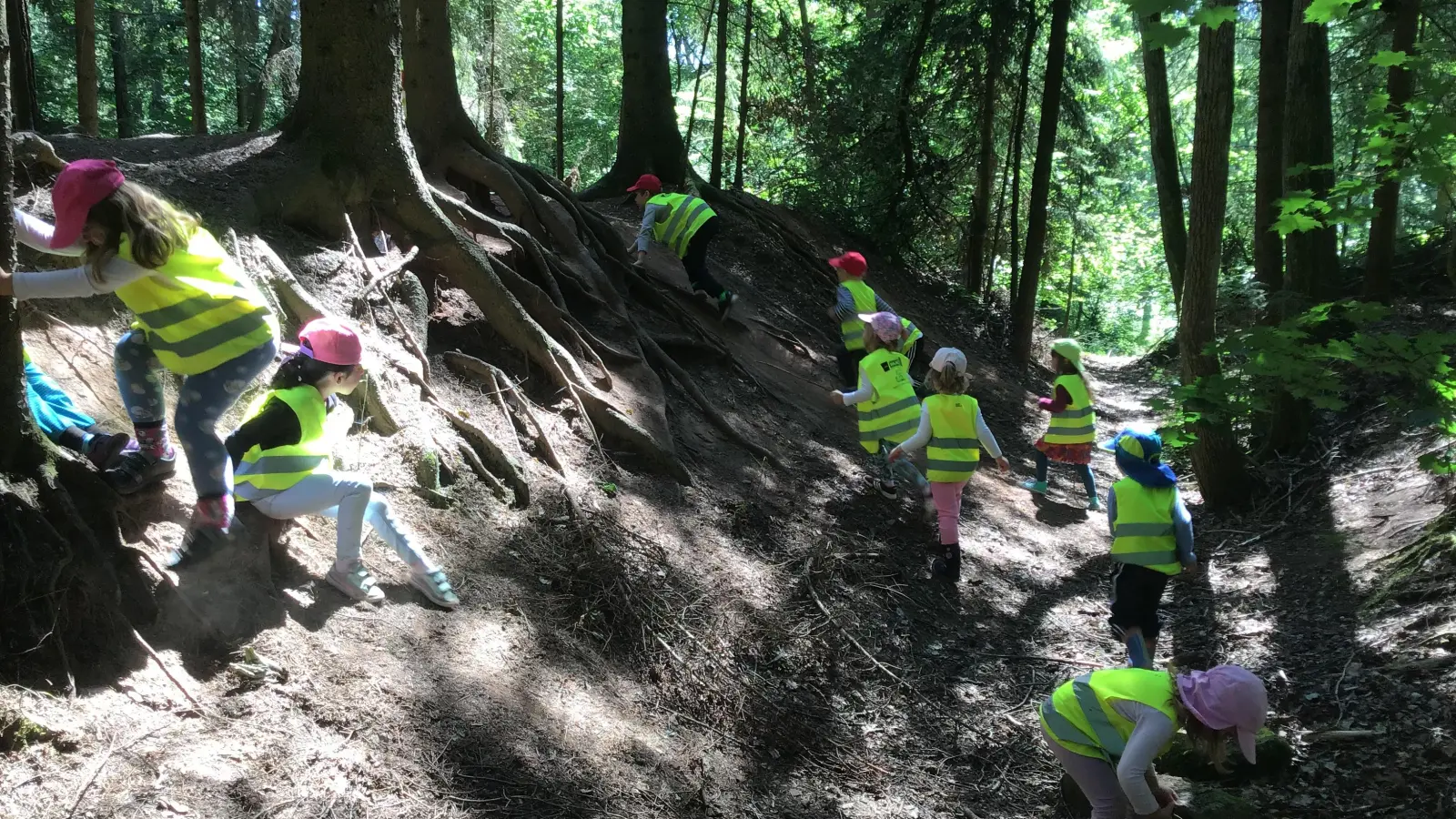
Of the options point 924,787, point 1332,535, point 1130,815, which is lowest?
point 924,787

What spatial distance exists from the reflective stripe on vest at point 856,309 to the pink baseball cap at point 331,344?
5757 millimetres

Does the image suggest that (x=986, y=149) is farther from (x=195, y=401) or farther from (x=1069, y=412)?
(x=195, y=401)

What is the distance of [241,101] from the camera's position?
22.9m

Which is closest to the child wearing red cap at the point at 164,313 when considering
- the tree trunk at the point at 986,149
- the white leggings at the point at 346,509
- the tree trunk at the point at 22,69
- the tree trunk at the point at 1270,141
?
the white leggings at the point at 346,509

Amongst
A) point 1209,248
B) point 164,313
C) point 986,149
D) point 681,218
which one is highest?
point 986,149

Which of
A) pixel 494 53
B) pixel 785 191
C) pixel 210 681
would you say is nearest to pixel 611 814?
pixel 210 681

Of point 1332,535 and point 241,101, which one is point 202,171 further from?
point 241,101

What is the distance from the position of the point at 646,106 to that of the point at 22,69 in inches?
256

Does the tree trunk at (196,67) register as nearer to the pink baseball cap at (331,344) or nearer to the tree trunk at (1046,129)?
the tree trunk at (1046,129)

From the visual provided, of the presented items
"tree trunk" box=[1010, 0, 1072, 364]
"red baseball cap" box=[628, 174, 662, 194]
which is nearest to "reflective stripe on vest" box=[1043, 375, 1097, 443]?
"red baseball cap" box=[628, 174, 662, 194]

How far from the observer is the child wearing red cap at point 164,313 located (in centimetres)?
334

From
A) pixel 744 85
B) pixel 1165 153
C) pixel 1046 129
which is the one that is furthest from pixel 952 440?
pixel 1165 153

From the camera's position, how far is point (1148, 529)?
17.4 feet

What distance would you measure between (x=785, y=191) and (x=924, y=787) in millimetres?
13062
